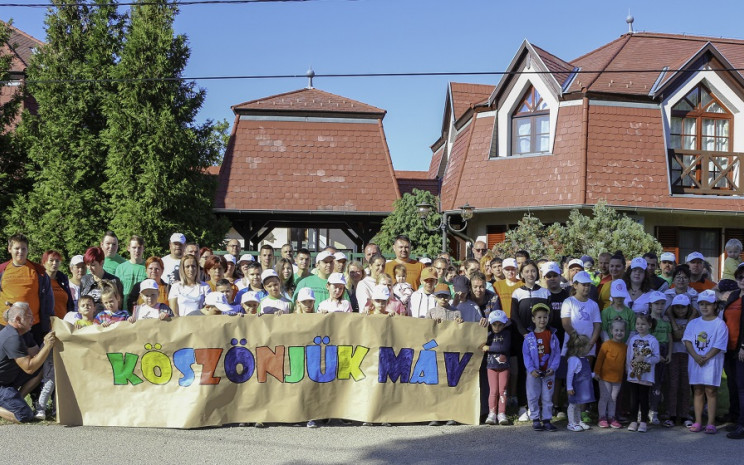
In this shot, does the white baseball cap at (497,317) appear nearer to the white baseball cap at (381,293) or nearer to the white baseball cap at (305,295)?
the white baseball cap at (381,293)

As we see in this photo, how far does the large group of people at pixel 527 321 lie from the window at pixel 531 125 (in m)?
11.0

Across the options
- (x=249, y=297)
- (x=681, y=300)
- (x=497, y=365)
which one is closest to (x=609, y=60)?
(x=681, y=300)

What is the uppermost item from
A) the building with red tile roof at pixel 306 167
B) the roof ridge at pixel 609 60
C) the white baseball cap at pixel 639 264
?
the roof ridge at pixel 609 60

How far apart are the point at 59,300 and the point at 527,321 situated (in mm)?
5546

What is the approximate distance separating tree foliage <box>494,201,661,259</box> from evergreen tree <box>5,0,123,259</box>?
10459 mm

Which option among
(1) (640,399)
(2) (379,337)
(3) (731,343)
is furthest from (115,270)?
(3) (731,343)

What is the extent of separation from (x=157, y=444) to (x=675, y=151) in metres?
16.1

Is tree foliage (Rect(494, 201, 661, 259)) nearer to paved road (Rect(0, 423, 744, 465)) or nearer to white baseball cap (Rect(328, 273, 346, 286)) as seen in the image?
paved road (Rect(0, 423, 744, 465))

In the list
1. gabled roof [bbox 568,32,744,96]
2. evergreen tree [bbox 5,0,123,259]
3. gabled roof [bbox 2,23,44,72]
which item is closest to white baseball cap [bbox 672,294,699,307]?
gabled roof [bbox 568,32,744,96]

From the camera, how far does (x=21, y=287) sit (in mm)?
8547

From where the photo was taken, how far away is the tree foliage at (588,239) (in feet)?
48.2

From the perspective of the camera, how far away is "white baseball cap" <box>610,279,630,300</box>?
8.66m

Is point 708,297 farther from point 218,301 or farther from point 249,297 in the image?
point 218,301

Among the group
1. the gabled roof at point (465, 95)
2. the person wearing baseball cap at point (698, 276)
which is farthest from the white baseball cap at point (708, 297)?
the gabled roof at point (465, 95)
